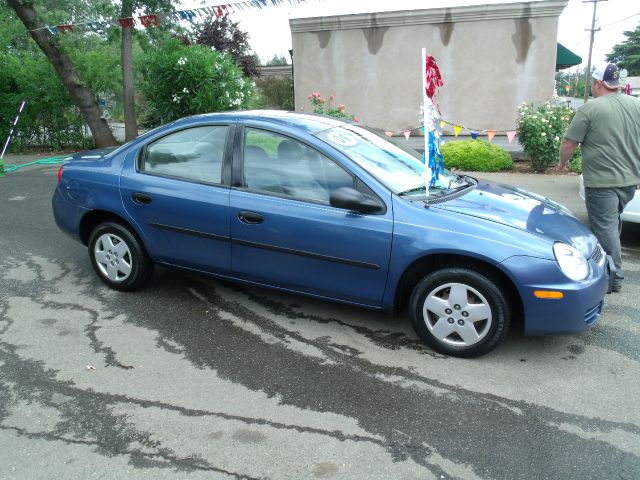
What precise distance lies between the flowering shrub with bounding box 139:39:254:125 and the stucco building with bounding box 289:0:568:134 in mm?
4307

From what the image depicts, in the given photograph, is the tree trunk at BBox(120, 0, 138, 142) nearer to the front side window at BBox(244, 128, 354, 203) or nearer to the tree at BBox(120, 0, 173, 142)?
the tree at BBox(120, 0, 173, 142)

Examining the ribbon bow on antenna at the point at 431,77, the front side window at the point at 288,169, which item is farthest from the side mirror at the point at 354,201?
the ribbon bow on antenna at the point at 431,77

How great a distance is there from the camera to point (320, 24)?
49.8 ft

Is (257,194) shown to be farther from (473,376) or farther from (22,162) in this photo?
(22,162)

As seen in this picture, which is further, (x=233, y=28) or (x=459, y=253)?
(x=233, y=28)

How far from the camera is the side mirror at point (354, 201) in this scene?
11.9 ft

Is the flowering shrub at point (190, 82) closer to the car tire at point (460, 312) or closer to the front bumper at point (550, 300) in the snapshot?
the car tire at point (460, 312)

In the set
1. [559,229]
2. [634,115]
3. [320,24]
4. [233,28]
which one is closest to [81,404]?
[559,229]

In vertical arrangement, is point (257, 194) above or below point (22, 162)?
above

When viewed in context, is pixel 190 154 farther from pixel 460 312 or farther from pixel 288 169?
pixel 460 312

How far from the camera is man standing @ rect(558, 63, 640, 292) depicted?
4.57 m

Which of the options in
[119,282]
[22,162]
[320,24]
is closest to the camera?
[119,282]

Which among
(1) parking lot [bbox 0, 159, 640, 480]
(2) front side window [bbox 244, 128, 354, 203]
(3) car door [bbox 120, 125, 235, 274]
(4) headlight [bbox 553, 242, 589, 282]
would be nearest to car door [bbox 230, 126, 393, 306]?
(2) front side window [bbox 244, 128, 354, 203]

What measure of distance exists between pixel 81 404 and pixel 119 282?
173 centimetres
